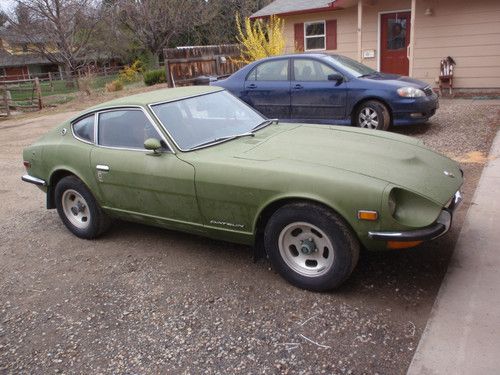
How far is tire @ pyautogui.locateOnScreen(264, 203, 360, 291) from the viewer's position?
3.33 m

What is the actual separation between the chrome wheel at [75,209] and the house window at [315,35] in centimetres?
1196

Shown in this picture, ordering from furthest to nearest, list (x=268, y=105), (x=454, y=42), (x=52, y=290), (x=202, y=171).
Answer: (x=454, y=42) < (x=268, y=105) < (x=52, y=290) < (x=202, y=171)

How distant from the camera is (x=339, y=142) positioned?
4094 millimetres

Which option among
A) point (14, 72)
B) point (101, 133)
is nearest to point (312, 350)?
point (101, 133)

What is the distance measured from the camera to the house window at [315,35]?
15.2 metres

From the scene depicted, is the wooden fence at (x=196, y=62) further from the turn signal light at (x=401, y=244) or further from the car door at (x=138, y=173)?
the turn signal light at (x=401, y=244)

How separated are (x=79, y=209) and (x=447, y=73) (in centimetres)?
1106

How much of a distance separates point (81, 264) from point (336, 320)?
101 inches

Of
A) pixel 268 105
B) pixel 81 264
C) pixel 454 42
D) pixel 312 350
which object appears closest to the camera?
pixel 312 350

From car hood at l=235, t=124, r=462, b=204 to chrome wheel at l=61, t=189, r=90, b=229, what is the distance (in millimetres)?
2068

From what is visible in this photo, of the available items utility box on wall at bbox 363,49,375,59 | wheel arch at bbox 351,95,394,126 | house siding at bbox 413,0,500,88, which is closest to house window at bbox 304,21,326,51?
utility box on wall at bbox 363,49,375,59

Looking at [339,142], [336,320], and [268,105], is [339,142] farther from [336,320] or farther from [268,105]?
[268,105]

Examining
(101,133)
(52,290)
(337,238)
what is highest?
(101,133)

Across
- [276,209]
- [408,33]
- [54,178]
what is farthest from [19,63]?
[276,209]
